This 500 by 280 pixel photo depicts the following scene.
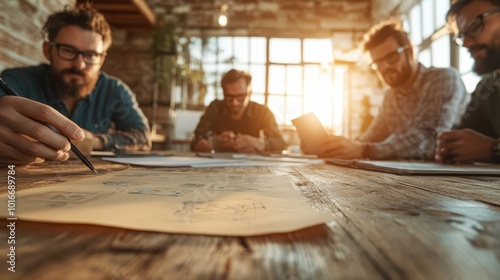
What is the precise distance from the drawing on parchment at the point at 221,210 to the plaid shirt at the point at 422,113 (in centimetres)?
116

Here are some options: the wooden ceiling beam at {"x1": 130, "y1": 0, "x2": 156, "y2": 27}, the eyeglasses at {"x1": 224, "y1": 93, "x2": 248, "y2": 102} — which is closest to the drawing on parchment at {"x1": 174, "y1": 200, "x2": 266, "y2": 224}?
the eyeglasses at {"x1": 224, "y1": 93, "x2": 248, "y2": 102}

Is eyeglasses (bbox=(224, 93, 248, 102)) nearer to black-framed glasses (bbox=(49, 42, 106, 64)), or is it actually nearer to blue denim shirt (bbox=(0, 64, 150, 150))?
blue denim shirt (bbox=(0, 64, 150, 150))

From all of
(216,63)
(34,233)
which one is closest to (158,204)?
(34,233)

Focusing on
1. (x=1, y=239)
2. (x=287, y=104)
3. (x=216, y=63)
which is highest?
(x=216, y=63)

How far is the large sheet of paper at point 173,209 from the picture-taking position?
223mm

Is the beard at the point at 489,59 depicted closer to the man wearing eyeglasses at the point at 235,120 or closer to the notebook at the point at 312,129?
the notebook at the point at 312,129

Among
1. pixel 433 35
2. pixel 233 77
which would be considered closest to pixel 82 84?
pixel 233 77

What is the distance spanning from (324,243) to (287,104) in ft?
18.3

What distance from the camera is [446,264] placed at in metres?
0.17

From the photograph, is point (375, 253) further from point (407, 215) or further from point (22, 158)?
point (22, 158)

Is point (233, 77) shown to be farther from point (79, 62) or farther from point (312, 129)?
point (312, 129)

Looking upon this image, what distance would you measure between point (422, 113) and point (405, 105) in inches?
12.2

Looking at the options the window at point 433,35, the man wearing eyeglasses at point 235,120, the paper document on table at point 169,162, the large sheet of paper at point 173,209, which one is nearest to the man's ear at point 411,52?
the man wearing eyeglasses at point 235,120

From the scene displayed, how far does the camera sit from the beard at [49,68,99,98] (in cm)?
164
